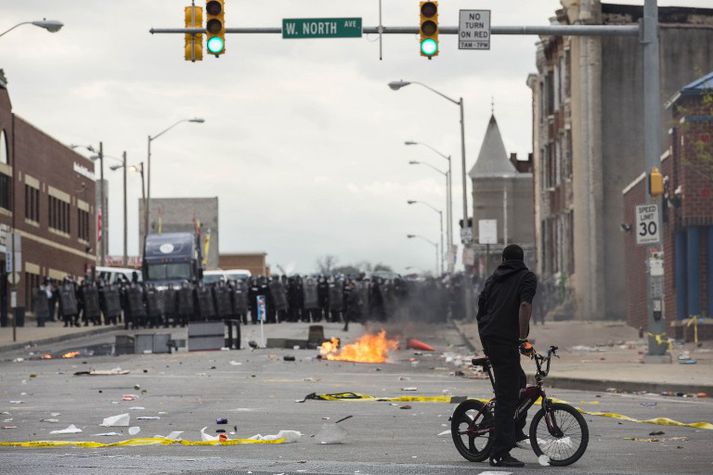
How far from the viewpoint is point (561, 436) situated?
12.4 metres

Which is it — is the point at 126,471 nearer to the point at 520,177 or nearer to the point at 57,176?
the point at 57,176

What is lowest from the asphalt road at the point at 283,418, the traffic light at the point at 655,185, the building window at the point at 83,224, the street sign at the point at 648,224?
the asphalt road at the point at 283,418

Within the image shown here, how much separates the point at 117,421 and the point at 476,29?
12784 millimetres

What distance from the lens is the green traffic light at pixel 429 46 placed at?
87.4 ft

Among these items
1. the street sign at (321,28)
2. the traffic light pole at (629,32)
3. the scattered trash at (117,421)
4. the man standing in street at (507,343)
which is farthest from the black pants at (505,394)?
the street sign at (321,28)

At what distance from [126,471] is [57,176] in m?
68.1

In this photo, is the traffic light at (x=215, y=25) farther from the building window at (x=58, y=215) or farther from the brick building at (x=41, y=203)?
the building window at (x=58, y=215)

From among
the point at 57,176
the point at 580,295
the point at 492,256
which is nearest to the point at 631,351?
the point at 580,295

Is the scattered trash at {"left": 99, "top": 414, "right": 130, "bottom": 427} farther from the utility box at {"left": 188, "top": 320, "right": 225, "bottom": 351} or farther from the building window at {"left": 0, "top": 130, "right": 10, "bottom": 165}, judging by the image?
the building window at {"left": 0, "top": 130, "right": 10, "bottom": 165}

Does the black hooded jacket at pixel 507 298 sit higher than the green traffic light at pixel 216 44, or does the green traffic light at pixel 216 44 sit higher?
the green traffic light at pixel 216 44

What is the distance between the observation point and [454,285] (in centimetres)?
5628

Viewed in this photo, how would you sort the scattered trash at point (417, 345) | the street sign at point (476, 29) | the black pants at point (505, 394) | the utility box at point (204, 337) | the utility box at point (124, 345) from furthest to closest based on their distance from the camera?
the scattered trash at point (417, 345) → the utility box at point (124, 345) → the utility box at point (204, 337) → the street sign at point (476, 29) → the black pants at point (505, 394)

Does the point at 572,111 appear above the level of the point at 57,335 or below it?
above

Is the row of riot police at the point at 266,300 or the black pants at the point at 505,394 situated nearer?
the black pants at the point at 505,394
